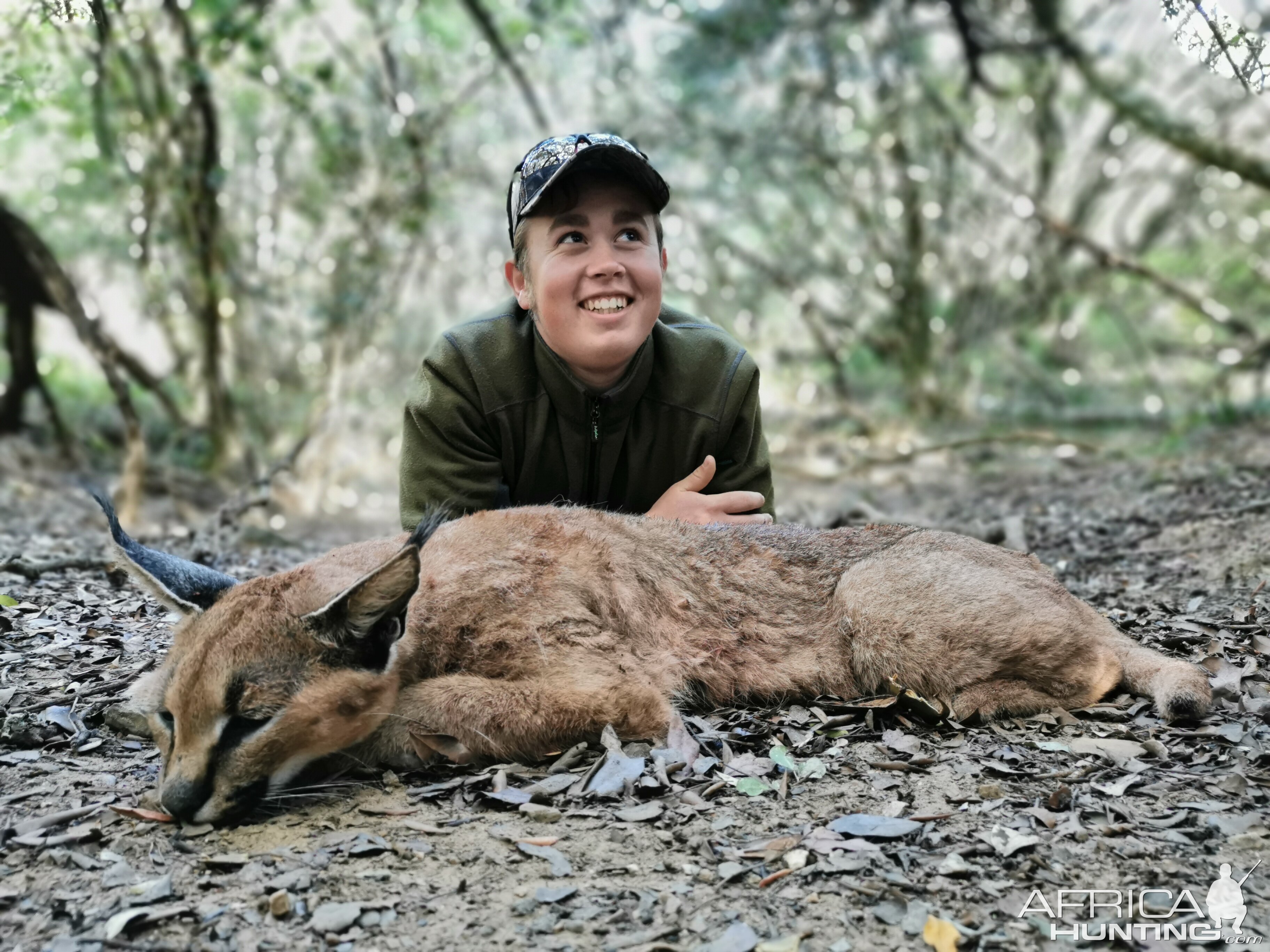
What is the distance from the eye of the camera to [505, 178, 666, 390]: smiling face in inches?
191

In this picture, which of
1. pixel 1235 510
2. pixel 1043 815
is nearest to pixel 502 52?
pixel 1235 510

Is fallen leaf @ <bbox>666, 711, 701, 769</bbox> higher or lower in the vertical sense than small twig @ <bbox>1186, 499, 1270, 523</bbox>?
lower

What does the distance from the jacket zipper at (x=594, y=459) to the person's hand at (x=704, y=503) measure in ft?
1.22

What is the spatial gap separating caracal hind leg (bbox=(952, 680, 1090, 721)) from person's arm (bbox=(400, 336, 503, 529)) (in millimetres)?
2682

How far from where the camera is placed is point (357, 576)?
376cm

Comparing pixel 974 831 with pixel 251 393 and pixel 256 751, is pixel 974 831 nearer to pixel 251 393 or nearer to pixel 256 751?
pixel 256 751

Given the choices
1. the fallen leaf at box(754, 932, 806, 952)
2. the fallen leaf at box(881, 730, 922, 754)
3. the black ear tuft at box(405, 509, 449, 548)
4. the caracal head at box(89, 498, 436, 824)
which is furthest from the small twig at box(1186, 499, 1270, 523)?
the caracal head at box(89, 498, 436, 824)

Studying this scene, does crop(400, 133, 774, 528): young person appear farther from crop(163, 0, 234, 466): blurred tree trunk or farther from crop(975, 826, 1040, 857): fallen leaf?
crop(163, 0, 234, 466): blurred tree trunk

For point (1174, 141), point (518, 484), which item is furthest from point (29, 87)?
point (1174, 141)

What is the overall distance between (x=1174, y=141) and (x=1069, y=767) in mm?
9899

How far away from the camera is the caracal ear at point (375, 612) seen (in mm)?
3254

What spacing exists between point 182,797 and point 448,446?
261 cm

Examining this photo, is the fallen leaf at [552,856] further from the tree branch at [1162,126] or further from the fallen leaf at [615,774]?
the tree branch at [1162,126]

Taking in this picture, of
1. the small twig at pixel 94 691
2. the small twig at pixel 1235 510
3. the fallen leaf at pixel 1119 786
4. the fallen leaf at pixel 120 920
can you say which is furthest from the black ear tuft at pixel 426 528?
the small twig at pixel 1235 510
